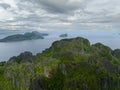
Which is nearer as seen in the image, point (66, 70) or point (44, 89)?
point (44, 89)

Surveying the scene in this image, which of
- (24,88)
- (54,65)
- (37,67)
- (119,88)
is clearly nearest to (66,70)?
(54,65)

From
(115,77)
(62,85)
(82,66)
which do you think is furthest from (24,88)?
(115,77)

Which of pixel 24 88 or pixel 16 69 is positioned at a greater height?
pixel 16 69

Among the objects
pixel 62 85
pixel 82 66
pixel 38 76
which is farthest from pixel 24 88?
pixel 82 66

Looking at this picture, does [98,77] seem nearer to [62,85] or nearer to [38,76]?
[62,85]

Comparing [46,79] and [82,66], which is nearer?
[46,79]

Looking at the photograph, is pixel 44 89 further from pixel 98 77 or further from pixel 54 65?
pixel 98 77

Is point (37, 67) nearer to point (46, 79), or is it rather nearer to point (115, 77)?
point (46, 79)

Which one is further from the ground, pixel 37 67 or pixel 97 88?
pixel 37 67
